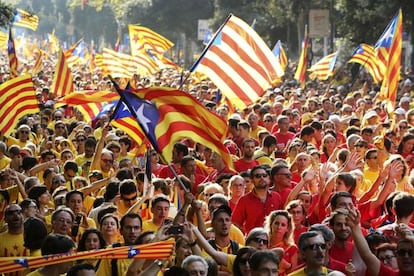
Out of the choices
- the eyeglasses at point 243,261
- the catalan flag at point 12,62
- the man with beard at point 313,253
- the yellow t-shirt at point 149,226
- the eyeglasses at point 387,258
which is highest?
the catalan flag at point 12,62

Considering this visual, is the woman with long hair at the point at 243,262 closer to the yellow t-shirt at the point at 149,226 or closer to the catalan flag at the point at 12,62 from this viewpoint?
the yellow t-shirt at the point at 149,226

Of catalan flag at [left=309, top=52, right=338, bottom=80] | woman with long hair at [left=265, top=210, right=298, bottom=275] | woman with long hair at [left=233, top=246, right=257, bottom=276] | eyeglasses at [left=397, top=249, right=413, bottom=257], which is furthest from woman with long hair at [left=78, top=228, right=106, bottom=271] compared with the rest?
catalan flag at [left=309, top=52, right=338, bottom=80]

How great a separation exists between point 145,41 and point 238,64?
1178cm

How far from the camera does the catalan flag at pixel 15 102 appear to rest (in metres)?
14.0

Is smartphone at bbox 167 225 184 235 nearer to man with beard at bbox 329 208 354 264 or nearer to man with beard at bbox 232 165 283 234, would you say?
man with beard at bbox 329 208 354 264

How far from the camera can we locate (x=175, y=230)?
769cm

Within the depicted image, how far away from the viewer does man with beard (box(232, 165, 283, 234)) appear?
1015 centimetres

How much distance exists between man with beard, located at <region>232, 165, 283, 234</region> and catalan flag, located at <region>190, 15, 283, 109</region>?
249 centimetres

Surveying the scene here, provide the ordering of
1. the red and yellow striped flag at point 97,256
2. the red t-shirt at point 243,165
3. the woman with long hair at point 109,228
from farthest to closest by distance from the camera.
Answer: the red t-shirt at point 243,165, the woman with long hair at point 109,228, the red and yellow striped flag at point 97,256

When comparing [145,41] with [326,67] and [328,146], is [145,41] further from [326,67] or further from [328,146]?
[328,146]

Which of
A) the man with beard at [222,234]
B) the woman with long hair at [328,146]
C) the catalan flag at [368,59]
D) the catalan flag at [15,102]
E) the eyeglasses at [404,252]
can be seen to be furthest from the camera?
the catalan flag at [368,59]

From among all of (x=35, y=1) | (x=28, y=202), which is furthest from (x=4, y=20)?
(x=35, y=1)

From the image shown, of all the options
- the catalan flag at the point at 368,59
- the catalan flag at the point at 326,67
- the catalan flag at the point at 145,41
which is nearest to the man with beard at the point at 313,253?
the catalan flag at the point at 368,59

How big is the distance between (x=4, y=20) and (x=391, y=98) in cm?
1297
